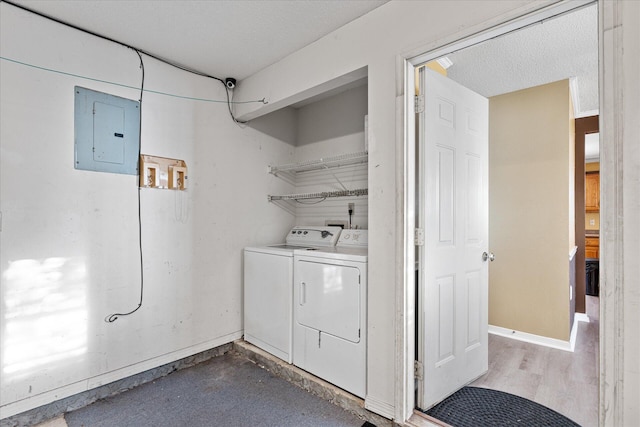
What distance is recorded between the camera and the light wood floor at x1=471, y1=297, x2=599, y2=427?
80.6 inches

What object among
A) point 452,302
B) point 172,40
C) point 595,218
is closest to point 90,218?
point 172,40

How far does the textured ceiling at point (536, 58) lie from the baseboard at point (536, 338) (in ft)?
7.87

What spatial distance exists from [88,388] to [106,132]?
1732 millimetres

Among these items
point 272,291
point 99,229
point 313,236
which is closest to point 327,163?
point 313,236

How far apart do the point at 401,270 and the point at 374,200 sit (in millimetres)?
445

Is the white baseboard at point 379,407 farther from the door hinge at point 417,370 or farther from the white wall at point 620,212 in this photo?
the white wall at point 620,212

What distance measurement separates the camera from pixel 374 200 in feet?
6.31

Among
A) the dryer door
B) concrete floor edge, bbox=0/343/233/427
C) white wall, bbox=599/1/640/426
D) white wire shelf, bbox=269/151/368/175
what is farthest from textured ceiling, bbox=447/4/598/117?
concrete floor edge, bbox=0/343/233/427

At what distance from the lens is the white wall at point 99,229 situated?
73.5 inches

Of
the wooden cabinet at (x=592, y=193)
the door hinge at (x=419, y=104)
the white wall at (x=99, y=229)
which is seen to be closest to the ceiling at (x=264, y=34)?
the white wall at (x=99, y=229)

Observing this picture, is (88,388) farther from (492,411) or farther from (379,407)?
(492,411)

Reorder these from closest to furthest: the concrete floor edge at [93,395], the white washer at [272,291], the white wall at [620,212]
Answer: the white wall at [620,212], the concrete floor edge at [93,395], the white washer at [272,291]

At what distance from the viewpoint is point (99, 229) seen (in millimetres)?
2180

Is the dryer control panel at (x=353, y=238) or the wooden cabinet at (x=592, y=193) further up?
the wooden cabinet at (x=592, y=193)
